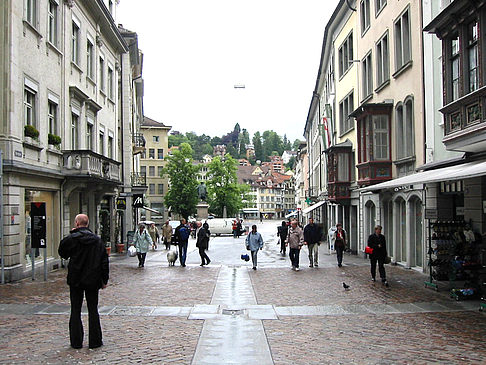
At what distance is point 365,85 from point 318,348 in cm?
2118

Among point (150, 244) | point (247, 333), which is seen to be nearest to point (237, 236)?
point (150, 244)

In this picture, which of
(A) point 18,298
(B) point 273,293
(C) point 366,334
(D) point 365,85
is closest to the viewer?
(C) point 366,334

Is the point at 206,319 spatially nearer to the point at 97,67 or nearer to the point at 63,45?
the point at 63,45

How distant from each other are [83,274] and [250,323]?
345cm

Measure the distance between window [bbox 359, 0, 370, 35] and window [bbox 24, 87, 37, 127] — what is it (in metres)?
16.1

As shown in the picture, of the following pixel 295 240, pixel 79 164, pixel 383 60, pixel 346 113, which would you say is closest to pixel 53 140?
pixel 79 164

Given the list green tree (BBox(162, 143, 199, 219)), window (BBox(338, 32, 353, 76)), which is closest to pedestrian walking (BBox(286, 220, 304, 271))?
window (BBox(338, 32, 353, 76))

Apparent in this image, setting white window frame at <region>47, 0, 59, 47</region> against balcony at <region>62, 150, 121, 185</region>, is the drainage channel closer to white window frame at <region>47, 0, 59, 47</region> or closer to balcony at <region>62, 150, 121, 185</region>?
balcony at <region>62, 150, 121, 185</region>

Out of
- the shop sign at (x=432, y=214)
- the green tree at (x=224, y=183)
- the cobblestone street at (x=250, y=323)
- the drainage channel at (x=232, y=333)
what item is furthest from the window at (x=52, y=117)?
the green tree at (x=224, y=183)

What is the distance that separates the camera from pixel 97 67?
90.8 feet

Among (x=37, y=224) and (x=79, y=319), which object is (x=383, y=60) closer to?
(x=37, y=224)

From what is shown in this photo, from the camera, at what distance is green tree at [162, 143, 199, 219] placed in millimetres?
80438

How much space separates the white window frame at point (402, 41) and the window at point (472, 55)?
6490mm

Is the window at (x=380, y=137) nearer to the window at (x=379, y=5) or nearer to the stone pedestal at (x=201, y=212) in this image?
the window at (x=379, y=5)
